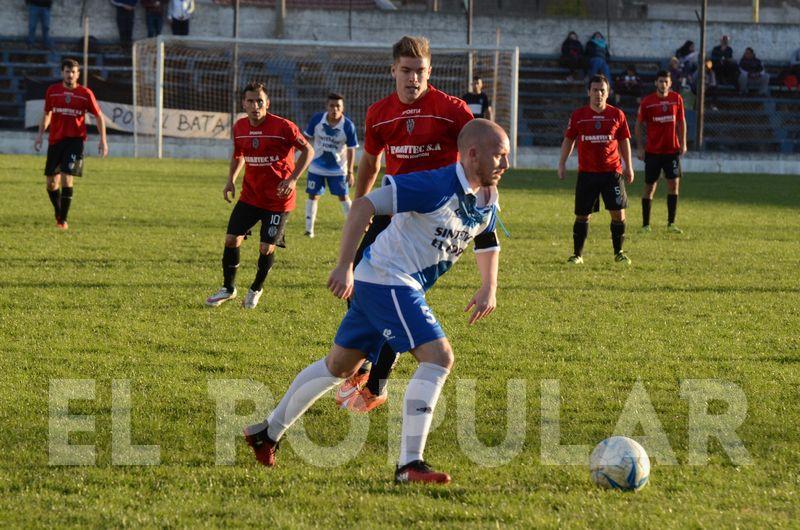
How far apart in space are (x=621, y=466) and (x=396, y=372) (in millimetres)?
2453

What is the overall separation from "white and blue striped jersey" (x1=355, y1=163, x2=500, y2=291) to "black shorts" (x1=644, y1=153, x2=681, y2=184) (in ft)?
37.1

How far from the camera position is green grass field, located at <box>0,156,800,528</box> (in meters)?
4.62

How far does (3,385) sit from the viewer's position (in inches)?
255

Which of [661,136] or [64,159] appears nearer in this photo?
[64,159]

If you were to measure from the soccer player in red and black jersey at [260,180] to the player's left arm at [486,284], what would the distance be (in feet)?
15.3

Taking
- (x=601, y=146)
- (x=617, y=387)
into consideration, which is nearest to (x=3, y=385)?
(x=617, y=387)

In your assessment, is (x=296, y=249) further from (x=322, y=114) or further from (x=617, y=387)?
(x=617, y=387)

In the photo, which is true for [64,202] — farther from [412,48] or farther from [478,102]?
[478,102]

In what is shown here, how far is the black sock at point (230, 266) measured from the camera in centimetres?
968

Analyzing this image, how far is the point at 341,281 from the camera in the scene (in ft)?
15.3

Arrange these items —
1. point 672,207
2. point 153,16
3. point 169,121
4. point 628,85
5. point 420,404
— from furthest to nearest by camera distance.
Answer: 1. point 153,16
2. point 628,85
3. point 169,121
4. point 672,207
5. point 420,404

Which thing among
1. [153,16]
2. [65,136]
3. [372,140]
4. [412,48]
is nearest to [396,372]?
[372,140]

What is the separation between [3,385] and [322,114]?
9.57 metres

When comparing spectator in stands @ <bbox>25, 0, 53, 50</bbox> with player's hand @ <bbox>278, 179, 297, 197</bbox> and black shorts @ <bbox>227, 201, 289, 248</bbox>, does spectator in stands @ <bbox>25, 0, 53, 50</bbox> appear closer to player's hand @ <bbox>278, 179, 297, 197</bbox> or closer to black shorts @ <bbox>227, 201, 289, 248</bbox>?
black shorts @ <bbox>227, 201, 289, 248</bbox>
